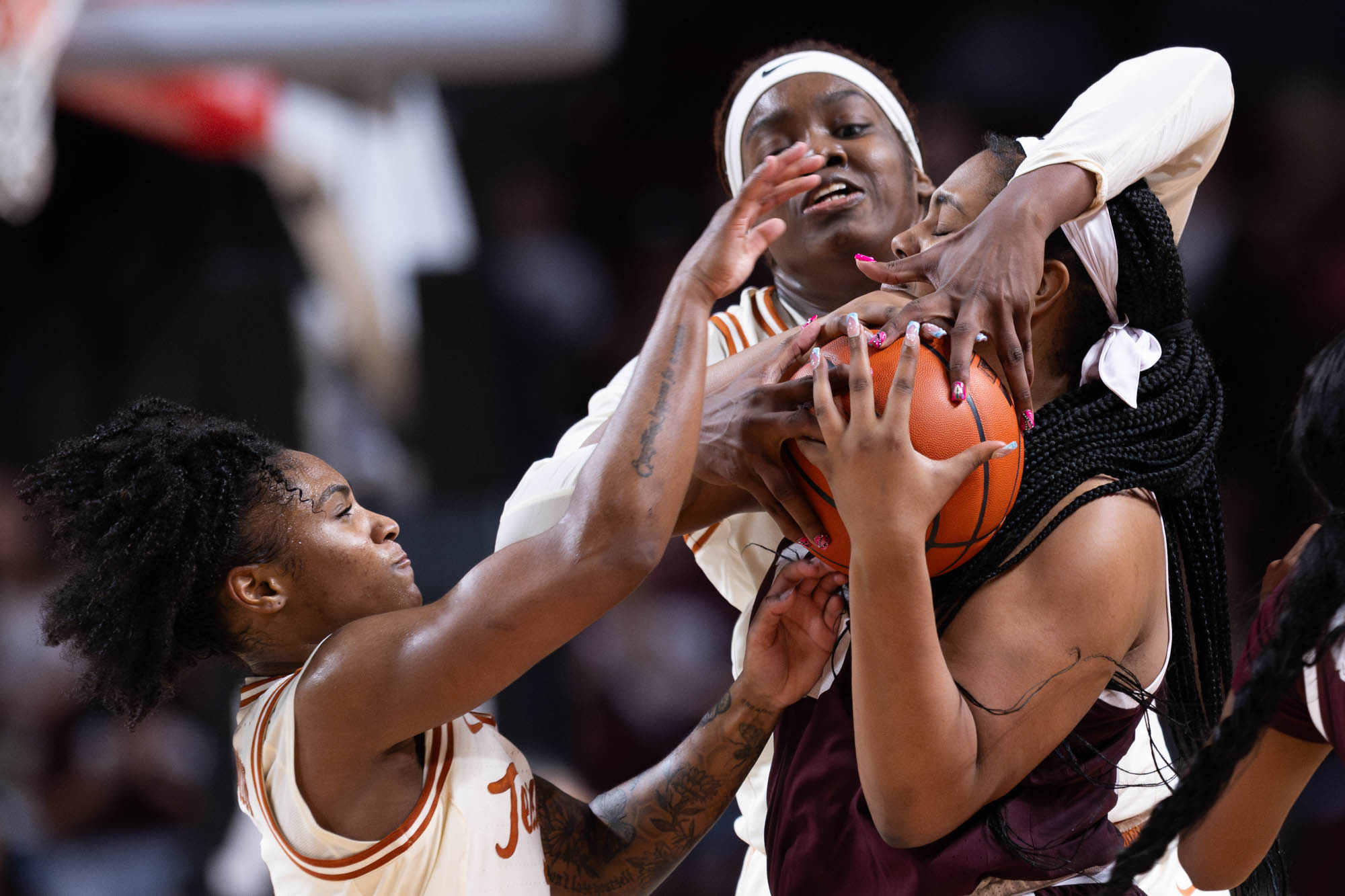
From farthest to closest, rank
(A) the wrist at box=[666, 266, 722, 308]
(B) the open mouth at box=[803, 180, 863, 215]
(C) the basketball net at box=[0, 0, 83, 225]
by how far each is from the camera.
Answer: (C) the basketball net at box=[0, 0, 83, 225] < (B) the open mouth at box=[803, 180, 863, 215] < (A) the wrist at box=[666, 266, 722, 308]

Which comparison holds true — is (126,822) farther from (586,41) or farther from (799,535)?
(799,535)

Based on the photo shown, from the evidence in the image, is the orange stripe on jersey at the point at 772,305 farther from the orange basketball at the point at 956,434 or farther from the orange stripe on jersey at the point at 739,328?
the orange basketball at the point at 956,434

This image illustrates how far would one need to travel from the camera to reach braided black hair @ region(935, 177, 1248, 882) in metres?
1.89

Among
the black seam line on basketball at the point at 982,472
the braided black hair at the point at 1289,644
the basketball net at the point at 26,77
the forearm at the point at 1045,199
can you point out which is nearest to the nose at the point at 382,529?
the black seam line on basketball at the point at 982,472

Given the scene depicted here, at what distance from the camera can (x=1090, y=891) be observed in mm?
2053

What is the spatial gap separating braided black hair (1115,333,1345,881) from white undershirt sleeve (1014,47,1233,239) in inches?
17.9

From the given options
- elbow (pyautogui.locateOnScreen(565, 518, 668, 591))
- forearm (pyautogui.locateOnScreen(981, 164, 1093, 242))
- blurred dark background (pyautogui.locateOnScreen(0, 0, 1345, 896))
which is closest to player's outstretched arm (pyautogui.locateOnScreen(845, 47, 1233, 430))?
forearm (pyautogui.locateOnScreen(981, 164, 1093, 242))

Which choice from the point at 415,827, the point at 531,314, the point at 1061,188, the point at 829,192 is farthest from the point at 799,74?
the point at 531,314

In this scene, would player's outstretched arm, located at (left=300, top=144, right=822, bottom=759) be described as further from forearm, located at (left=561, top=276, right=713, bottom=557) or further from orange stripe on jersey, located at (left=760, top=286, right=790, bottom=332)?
orange stripe on jersey, located at (left=760, top=286, right=790, bottom=332)

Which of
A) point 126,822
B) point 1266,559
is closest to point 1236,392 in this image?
point 1266,559

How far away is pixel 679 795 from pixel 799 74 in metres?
1.59

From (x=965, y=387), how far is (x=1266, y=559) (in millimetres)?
1103

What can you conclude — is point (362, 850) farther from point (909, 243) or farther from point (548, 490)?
point (909, 243)

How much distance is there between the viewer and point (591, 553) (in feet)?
6.38
